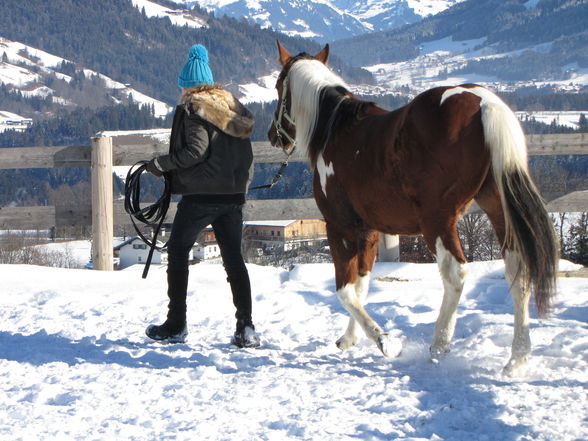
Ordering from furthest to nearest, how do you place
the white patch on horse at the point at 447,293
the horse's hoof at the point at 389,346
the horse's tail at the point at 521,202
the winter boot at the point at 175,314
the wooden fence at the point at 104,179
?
the wooden fence at the point at 104,179 → the winter boot at the point at 175,314 → the horse's hoof at the point at 389,346 → the white patch on horse at the point at 447,293 → the horse's tail at the point at 521,202

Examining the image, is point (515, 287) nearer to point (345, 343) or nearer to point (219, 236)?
point (345, 343)

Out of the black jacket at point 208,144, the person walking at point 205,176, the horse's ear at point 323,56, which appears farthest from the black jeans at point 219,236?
the horse's ear at point 323,56

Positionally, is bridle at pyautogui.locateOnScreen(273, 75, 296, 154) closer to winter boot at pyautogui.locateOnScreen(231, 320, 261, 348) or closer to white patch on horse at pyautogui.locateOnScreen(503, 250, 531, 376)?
winter boot at pyautogui.locateOnScreen(231, 320, 261, 348)

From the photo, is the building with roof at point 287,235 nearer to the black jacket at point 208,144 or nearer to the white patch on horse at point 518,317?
the black jacket at point 208,144

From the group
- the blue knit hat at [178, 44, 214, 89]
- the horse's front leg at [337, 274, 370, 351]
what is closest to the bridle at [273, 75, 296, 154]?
the blue knit hat at [178, 44, 214, 89]

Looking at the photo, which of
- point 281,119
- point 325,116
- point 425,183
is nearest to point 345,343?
point 425,183

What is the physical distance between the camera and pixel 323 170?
13.3 ft

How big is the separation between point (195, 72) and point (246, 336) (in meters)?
1.76

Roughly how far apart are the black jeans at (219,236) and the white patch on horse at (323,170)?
1.95 feet

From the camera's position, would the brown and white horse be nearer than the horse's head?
Yes

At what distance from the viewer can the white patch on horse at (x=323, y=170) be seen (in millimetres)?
4004

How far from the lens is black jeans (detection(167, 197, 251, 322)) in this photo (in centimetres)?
415

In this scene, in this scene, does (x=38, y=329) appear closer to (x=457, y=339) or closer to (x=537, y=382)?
(x=457, y=339)

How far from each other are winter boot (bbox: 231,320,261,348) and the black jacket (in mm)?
896
